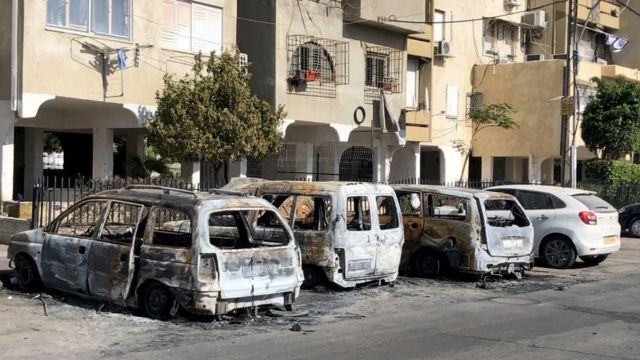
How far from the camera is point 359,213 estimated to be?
12414 millimetres

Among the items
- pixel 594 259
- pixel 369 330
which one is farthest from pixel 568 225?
pixel 369 330

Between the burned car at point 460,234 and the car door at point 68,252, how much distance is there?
593cm

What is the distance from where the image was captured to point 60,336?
858 centimetres

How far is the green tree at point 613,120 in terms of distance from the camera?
30297 mm

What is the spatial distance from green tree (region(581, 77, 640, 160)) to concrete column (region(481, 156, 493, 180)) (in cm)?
489

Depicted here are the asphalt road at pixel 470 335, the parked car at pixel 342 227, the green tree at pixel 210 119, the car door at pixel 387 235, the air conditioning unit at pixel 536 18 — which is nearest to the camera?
the asphalt road at pixel 470 335

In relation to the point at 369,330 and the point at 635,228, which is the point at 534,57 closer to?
the point at 635,228

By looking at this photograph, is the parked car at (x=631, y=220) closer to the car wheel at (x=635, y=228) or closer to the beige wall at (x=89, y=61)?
the car wheel at (x=635, y=228)

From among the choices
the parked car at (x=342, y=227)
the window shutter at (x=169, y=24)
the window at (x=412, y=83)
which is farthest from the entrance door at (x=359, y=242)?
the window at (x=412, y=83)

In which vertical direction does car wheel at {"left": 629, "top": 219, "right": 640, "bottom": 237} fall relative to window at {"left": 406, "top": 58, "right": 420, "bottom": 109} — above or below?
below

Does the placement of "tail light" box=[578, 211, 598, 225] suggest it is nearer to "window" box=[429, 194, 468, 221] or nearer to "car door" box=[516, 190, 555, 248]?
"car door" box=[516, 190, 555, 248]

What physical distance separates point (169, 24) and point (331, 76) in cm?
638

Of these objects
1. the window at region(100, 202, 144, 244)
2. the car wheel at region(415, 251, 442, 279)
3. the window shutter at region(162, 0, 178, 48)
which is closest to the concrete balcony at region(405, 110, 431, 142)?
the window shutter at region(162, 0, 178, 48)

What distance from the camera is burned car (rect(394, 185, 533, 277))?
1330 centimetres
